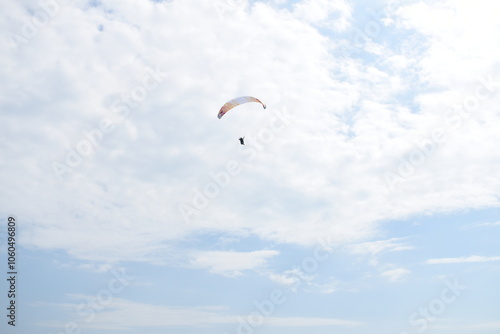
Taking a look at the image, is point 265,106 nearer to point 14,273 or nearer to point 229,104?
point 229,104

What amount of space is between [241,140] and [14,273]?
31617mm

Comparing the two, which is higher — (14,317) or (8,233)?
(8,233)

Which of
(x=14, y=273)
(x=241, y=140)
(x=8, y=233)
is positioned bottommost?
(x=14, y=273)

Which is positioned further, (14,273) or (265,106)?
(265,106)

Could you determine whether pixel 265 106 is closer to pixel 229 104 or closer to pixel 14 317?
pixel 229 104

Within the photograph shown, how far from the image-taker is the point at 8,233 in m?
42.1

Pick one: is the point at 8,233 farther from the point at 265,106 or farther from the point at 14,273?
the point at 265,106

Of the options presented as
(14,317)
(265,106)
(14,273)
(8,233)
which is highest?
(265,106)

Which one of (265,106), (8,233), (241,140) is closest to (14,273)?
(8,233)

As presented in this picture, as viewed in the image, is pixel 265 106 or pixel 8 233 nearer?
pixel 8 233

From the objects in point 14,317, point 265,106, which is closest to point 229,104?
point 265,106

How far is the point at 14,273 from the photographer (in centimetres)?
4259

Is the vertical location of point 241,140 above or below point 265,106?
below

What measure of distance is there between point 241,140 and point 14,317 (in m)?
34.3
